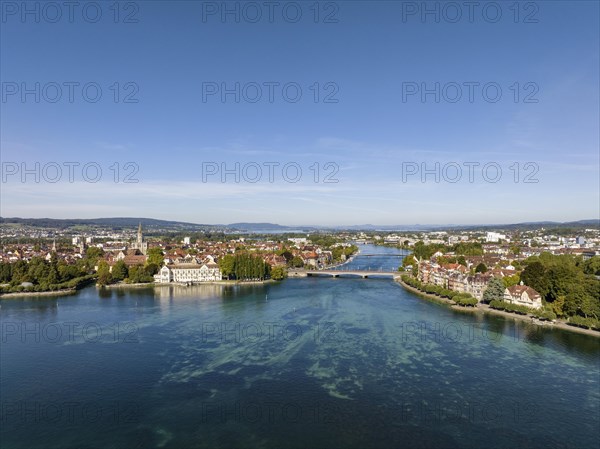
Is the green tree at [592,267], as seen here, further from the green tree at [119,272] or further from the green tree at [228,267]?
the green tree at [119,272]

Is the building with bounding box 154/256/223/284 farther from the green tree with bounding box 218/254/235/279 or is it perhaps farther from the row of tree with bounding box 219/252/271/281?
the row of tree with bounding box 219/252/271/281

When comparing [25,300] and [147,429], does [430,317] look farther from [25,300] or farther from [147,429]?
[25,300]

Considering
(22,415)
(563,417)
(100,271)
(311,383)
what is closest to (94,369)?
(22,415)

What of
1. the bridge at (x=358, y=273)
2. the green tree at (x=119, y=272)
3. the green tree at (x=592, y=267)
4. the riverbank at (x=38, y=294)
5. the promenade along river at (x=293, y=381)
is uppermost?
the green tree at (x=592, y=267)

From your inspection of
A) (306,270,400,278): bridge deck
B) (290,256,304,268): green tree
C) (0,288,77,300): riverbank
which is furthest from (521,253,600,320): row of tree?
(0,288,77,300): riverbank

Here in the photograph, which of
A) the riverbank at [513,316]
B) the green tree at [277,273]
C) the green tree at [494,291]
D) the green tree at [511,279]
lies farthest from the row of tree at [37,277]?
the green tree at [511,279]

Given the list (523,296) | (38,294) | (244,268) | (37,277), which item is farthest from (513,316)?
(37,277)
